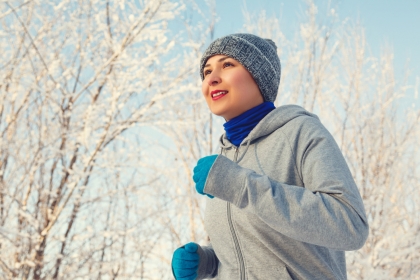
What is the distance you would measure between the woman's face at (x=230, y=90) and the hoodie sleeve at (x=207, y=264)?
0.53 metres

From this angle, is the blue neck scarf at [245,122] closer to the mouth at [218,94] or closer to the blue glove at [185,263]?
the mouth at [218,94]

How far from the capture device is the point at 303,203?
0.84 m

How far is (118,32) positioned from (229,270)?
3.37 meters

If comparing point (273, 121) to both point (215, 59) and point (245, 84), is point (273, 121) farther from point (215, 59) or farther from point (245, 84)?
point (215, 59)

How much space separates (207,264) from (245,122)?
22.6 inches

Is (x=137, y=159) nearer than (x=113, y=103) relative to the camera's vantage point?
No

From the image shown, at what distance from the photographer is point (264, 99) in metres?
1.34

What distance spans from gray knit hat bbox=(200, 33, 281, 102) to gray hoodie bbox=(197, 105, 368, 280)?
18 centimetres

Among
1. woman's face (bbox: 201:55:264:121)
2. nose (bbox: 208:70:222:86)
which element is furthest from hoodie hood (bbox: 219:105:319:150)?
nose (bbox: 208:70:222:86)

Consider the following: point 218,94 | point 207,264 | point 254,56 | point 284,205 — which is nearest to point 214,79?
point 218,94

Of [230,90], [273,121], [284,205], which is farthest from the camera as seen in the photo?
[230,90]

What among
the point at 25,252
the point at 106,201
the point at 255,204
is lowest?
the point at 255,204

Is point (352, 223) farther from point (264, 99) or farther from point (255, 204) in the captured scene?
point (264, 99)

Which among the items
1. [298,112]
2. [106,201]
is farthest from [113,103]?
[298,112]
